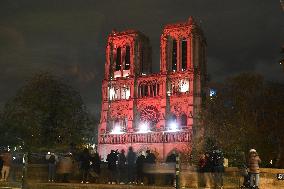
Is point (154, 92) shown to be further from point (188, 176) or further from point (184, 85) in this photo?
point (188, 176)

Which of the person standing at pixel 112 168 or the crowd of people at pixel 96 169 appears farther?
the person standing at pixel 112 168

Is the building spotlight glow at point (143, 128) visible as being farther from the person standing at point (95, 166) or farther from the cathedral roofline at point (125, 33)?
the person standing at point (95, 166)

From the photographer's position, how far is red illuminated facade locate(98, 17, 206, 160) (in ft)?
288

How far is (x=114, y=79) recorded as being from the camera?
97000mm

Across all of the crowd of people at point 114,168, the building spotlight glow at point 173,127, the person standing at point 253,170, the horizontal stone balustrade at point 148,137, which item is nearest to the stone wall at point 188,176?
the crowd of people at point 114,168

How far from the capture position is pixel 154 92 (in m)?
93.2

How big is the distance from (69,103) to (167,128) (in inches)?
1690

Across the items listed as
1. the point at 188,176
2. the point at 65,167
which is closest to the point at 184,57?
the point at 65,167

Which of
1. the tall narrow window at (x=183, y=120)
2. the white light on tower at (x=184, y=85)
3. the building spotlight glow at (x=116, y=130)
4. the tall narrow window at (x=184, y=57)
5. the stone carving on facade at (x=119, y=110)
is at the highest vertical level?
the tall narrow window at (x=184, y=57)

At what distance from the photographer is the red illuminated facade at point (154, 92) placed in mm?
87812

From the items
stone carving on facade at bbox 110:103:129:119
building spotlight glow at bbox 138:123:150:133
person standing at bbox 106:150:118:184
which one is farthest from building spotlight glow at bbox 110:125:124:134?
person standing at bbox 106:150:118:184

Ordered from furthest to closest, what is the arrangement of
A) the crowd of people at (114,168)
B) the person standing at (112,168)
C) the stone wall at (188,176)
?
the person standing at (112,168) < the crowd of people at (114,168) < the stone wall at (188,176)

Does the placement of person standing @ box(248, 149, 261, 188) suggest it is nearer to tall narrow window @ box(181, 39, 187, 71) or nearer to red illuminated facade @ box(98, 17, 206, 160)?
red illuminated facade @ box(98, 17, 206, 160)

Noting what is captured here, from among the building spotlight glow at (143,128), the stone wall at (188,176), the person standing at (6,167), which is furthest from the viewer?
the building spotlight glow at (143,128)
